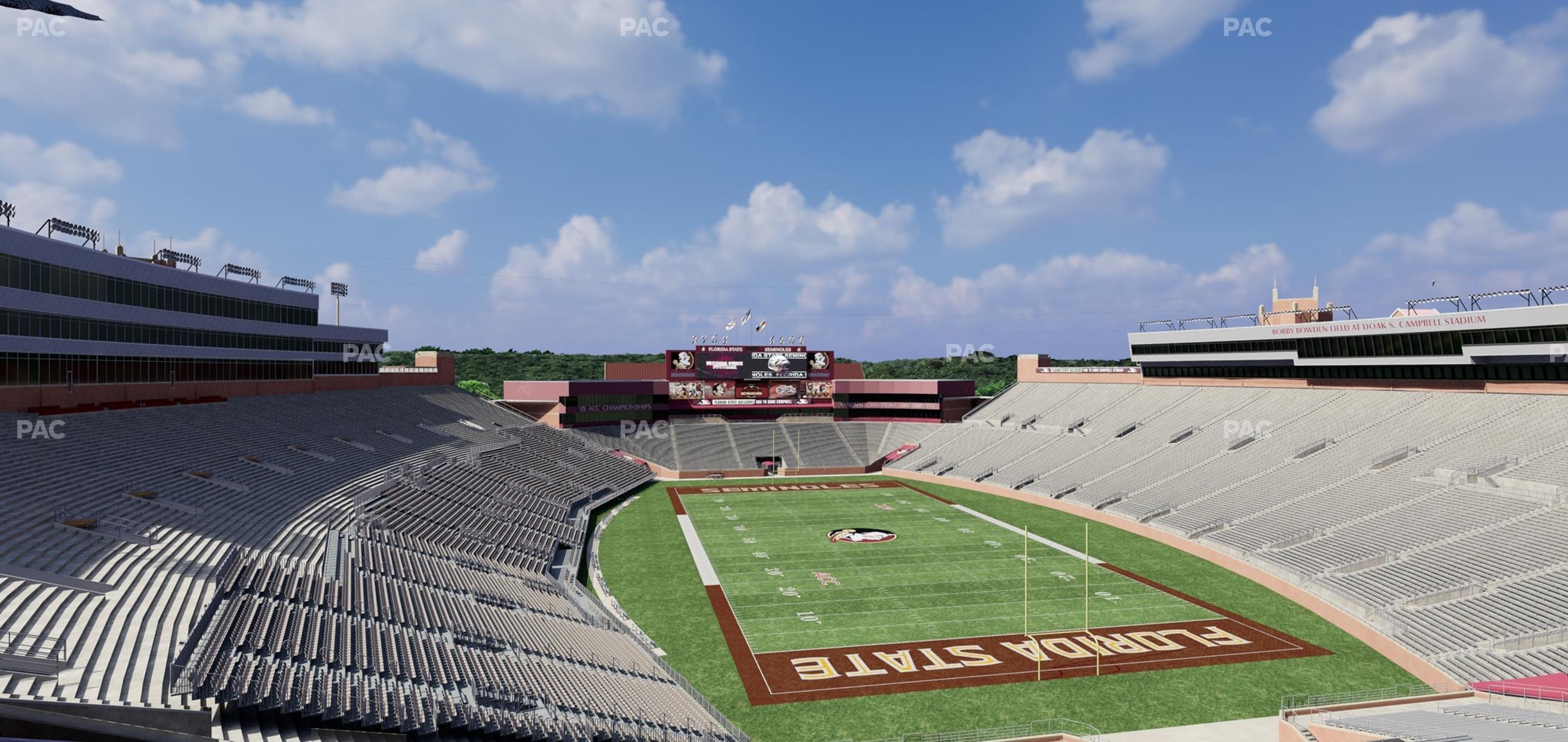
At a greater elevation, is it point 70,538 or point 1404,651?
point 70,538

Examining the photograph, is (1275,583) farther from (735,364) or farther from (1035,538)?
(735,364)

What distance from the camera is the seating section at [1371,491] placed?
23766 mm

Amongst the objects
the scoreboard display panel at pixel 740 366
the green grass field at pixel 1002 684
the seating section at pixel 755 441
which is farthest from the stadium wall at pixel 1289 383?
the scoreboard display panel at pixel 740 366

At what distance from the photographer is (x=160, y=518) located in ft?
67.9

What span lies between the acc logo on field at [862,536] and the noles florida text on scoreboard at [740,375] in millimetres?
29159

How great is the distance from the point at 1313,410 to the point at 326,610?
5090cm

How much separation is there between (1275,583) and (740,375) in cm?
4674

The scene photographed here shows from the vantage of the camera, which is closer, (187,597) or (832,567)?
(187,597)

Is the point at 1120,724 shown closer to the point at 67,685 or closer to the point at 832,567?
the point at 832,567

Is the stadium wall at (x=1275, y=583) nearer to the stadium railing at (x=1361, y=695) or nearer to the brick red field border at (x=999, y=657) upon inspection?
the stadium railing at (x=1361, y=695)

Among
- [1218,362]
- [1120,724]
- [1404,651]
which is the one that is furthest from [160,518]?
[1218,362]

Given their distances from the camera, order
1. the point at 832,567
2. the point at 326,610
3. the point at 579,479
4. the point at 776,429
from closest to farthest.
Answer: the point at 326,610 < the point at 832,567 < the point at 579,479 < the point at 776,429

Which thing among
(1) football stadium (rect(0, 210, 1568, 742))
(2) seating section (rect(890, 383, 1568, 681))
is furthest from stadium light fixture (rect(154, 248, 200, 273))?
(2) seating section (rect(890, 383, 1568, 681))

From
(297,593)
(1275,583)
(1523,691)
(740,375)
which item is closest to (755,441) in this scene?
(740,375)
